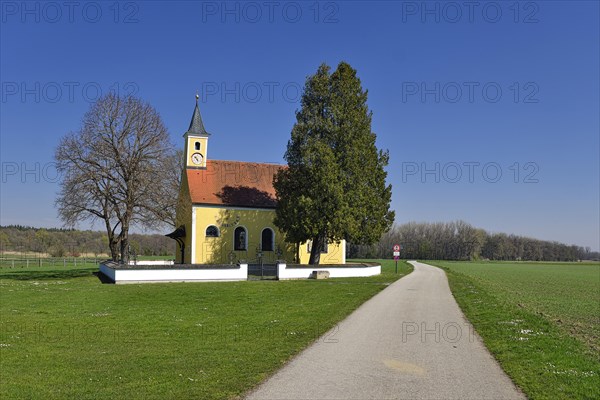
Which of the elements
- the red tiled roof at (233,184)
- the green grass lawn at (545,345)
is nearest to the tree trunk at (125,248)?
the red tiled roof at (233,184)

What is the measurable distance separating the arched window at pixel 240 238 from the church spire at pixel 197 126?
29.9 feet

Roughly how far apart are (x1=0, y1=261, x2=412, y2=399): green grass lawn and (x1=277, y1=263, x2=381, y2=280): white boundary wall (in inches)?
366

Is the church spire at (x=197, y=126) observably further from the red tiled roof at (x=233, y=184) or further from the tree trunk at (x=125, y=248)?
the tree trunk at (x=125, y=248)

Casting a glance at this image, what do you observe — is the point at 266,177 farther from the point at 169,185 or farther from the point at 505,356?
the point at 505,356

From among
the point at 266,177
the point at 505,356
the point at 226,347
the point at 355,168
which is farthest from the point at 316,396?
the point at 266,177

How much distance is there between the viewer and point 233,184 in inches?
1687

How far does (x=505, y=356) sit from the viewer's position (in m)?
10.3

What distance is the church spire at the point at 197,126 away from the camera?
43.6 metres

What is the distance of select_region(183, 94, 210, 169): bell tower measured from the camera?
141ft

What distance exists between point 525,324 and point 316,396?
9.64m

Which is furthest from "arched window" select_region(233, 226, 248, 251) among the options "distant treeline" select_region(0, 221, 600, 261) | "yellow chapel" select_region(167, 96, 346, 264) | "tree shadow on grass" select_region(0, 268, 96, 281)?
"distant treeline" select_region(0, 221, 600, 261)

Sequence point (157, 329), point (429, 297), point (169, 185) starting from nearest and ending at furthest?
point (157, 329) → point (429, 297) → point (169, 185)

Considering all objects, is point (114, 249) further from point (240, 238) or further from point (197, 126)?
point (197, 126)

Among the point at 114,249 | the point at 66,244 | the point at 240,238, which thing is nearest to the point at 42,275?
the point at 114,249
